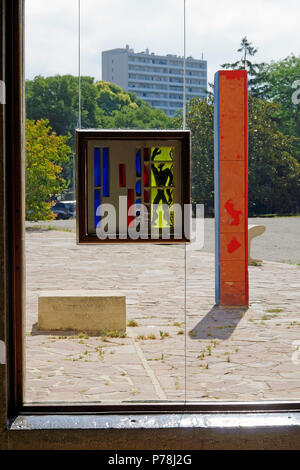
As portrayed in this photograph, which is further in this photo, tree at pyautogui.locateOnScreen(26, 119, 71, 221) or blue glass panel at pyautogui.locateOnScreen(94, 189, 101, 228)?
tree at pyautogui.locateOnScreen(26, 119, 71, 221)

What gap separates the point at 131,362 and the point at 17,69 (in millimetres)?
4025

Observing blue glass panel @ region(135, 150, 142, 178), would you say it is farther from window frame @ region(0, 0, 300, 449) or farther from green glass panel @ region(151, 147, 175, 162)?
window frame @ region(0, 0, 300, 449)

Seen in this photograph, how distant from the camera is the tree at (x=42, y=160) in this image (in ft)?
99.0

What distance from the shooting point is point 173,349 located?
880 centimetres

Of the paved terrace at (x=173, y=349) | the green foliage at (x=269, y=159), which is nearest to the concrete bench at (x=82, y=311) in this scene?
the paved terrace at (x=173, y=349)

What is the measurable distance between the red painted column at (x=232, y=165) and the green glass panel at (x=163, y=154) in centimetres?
507

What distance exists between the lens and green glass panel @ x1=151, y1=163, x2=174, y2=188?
6027 mm

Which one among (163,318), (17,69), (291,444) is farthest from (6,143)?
(163,318)

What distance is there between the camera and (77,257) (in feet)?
68.9

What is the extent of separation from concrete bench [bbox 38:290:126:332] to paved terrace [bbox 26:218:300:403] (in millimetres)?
204

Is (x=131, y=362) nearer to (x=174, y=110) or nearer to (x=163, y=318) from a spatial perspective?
(x=163, y=318)

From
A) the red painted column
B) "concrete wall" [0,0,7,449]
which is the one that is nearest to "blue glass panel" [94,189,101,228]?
"concrete wall" [0,0,7,449]

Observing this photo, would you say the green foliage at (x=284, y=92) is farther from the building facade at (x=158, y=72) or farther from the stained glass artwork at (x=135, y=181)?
the stained glass artwork at (x=135, y=181)

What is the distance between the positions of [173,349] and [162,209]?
3090mm
